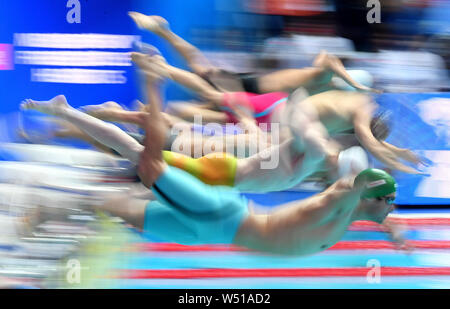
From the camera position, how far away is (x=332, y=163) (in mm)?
2445

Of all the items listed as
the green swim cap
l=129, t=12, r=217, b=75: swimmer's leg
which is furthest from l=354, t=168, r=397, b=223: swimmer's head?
l=129, t=12, r=217, b=75: swimmer's leg

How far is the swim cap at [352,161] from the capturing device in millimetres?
2477

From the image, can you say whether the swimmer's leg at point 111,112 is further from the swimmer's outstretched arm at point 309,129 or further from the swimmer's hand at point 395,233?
the swimmer's hand at point 395,233

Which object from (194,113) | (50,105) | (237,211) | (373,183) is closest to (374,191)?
(373,183)

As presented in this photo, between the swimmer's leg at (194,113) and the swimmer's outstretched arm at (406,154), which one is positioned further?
the swimmer's outstretched arm at (406,154)

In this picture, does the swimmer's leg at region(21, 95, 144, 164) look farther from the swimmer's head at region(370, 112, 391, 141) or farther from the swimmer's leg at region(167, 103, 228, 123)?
the swimmer's head at region(370, 112, 391, 141)

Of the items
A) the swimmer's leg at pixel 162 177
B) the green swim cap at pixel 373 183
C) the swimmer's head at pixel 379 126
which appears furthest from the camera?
the swimmer's head at pixel 379 126

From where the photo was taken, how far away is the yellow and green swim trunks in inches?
97.0

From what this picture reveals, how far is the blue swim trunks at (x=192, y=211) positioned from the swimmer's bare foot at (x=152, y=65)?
1.21ft

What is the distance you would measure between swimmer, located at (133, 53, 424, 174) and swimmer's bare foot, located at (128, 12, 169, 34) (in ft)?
0.36

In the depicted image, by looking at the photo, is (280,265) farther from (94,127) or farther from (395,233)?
(94,127)

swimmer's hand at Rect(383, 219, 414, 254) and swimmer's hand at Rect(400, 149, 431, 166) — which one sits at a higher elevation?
swimmer's hand at Rect(400, 149, 431, 166)

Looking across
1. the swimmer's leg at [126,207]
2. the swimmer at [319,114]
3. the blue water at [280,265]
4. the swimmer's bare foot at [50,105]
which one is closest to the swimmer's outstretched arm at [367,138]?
the swimmer at [319,114]

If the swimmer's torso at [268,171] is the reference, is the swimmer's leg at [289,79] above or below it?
above
